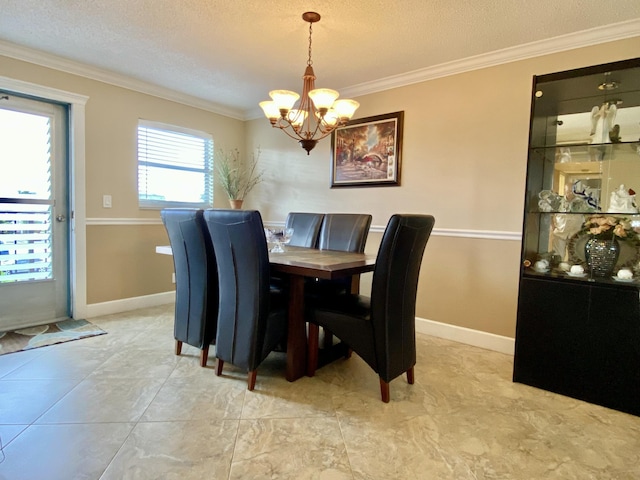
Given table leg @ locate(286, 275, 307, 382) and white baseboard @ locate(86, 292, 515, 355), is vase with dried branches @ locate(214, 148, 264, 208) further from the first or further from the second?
table leg @ locate(286, 275, 307, 382)

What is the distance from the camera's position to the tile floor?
145cm

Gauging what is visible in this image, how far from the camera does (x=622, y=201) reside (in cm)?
213

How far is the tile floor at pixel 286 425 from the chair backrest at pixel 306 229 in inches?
43.2

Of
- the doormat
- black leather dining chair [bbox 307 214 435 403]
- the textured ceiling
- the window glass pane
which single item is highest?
the textured ceiling

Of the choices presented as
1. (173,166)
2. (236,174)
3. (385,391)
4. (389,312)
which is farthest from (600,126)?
(173,166)

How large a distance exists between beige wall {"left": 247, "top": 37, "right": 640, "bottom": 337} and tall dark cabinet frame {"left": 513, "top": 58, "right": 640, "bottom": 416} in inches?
15.2

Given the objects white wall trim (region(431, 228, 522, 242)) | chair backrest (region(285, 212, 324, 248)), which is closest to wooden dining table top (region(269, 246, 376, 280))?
chair backrest (region(285, 212, 324, 248))

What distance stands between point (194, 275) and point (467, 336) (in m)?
2.28

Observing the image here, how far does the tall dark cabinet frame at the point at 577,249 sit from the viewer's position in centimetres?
198

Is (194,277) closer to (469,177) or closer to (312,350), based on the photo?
(312,350)

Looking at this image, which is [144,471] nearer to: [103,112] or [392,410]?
[392,410]

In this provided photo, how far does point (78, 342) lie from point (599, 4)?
4255 mm

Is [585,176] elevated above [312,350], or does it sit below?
above

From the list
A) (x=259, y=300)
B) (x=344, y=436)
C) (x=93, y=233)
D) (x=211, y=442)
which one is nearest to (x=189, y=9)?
(x=259, y=300)
